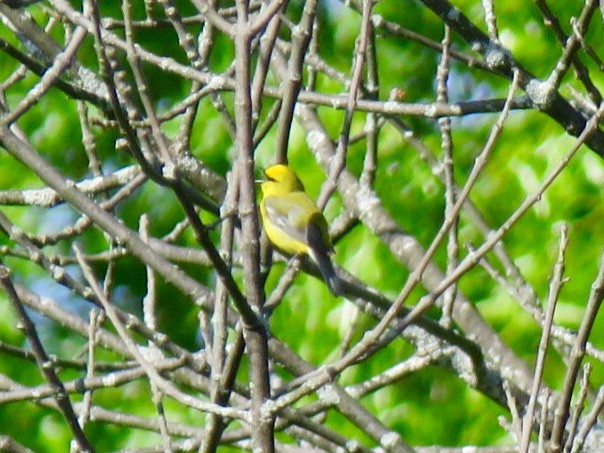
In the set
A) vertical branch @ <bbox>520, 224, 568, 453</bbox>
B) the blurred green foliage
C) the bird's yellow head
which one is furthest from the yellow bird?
vertical branch @ <bbox>520, 224, 568, 453</bbox>

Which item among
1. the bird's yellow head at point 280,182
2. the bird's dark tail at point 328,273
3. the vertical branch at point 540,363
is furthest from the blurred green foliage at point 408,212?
the vertical branch at point 540,363

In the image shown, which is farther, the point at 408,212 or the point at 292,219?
the point at 408,212

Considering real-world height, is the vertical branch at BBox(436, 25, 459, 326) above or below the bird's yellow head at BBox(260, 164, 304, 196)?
below

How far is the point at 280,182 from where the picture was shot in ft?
13.3

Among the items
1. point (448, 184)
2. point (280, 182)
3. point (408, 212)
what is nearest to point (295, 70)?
point (448, 184)

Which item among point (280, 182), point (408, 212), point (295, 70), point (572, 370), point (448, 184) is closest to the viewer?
point (572, 370)

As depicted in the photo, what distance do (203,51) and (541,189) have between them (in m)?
1.46

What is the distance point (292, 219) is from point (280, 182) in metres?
0.16

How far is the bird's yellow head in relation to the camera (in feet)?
12.6

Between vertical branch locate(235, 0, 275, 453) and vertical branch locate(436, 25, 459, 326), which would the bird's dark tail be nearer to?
vertical branch locate(436, 25, 459, 326)

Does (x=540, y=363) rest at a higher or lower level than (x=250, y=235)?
lower

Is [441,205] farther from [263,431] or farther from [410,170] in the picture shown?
[263,431]

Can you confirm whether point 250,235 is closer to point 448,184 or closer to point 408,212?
point 448,184

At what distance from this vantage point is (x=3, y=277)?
81.7 inches
